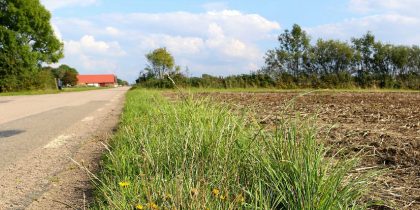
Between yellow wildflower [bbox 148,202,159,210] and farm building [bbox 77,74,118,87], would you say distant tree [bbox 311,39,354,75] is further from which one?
farm building [bbox 77,74,118,87]

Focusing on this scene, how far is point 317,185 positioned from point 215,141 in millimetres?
1370

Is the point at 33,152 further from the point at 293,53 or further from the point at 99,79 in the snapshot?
the point at 99,79

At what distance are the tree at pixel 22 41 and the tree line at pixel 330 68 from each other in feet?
44.3

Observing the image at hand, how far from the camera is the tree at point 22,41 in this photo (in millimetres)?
47500

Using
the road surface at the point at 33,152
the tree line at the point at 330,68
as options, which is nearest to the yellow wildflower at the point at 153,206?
the road surface at the point at 33,152

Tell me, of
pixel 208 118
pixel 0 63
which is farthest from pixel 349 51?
pixel 208 118

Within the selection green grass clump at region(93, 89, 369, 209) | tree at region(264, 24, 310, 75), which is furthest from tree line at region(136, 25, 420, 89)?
green grass clump at region(93, 89, 369, 209)

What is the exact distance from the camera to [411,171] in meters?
4.11

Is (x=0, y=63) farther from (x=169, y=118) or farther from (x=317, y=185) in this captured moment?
(x=317, y=185)

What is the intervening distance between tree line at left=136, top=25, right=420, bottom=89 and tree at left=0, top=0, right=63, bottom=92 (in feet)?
44.3

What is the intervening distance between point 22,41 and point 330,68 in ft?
124

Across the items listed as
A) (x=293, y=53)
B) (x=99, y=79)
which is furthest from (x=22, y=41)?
(x=99, y=79)

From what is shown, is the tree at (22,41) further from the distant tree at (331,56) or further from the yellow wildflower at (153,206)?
the yellow wildflower at (153,206)

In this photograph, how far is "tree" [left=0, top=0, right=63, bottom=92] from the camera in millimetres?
47500
